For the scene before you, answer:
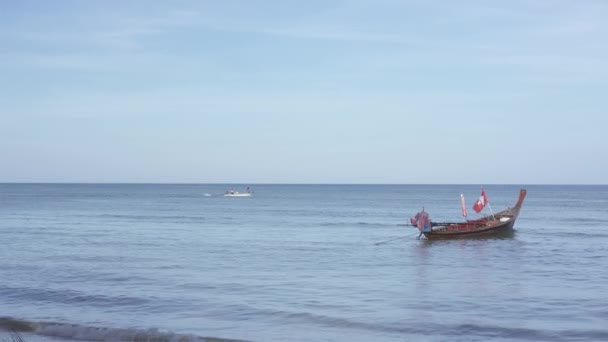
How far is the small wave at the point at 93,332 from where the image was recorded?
1583 centimetres

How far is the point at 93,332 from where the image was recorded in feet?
54.0

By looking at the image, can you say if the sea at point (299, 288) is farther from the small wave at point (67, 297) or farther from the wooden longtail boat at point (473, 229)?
the wooden longtail boat at point (473, 229)

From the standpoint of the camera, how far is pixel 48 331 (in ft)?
55.0

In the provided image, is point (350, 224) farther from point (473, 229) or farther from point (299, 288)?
point (299, 288)

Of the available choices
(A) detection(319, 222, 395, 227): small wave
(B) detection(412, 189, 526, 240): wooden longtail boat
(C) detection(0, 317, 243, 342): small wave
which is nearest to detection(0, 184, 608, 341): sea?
(C) detection(0, 317, 243, 342): small wave

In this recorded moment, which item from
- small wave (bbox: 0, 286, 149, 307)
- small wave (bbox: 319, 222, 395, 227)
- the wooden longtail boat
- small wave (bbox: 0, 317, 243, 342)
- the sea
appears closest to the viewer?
small wave (bbox: 0, 317, 243, 342)


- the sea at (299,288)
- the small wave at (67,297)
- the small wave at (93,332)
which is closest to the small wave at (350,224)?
the sea at (299,288)

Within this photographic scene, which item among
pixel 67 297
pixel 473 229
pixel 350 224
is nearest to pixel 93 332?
pixel 67 297

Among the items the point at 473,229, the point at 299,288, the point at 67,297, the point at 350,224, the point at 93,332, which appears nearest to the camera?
the point at 93,332

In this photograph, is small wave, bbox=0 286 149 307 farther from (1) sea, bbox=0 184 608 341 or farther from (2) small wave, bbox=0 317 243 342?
(2) small wave, bbox=0 317 243 342

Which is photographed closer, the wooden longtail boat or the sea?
the sea

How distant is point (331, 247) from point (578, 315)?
773 inches

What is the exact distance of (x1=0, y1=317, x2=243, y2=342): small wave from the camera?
15828 mm

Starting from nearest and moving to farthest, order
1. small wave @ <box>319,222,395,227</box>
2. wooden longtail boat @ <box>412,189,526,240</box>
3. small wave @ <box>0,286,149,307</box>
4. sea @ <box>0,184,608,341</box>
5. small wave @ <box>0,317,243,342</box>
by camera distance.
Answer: small wave @ <box>0,317,243,342</box> < sea @ <box>0,184,608,341</box> < small wave @ <box>0,286,149,307</box> < wooden longtail boat @ <box>412,189,526,240</box> < small wave @ <box>319,222,395,227</box>
